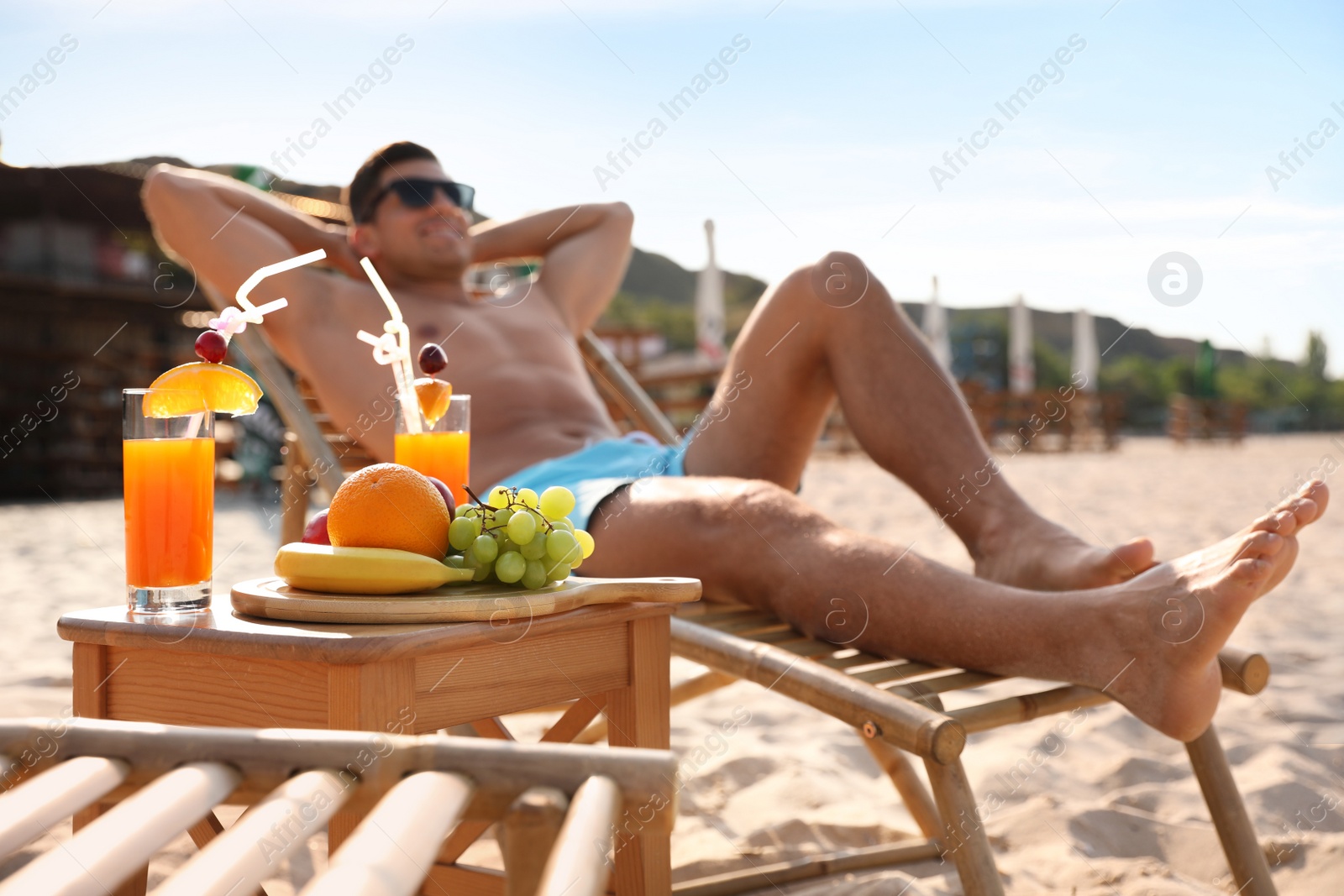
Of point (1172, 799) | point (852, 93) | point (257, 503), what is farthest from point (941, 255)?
point (257, 503)

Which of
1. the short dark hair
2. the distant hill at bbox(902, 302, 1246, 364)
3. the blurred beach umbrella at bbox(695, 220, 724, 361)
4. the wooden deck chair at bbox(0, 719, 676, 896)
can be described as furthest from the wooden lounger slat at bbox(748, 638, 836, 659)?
the distant hill at bbox(902, 302, 1246, 364)

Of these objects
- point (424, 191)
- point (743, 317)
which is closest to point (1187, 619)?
point (424, 191)

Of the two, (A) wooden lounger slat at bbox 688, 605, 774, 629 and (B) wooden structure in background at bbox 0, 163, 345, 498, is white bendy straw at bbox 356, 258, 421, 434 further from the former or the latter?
(B) wooden structure in background at bbox 0, 163, 345, 498

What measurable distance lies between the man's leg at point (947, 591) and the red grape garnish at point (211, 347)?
0.79 metres

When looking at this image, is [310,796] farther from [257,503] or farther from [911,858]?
[257,503]

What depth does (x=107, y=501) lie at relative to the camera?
978 centimetres

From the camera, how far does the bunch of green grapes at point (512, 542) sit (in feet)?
3.74

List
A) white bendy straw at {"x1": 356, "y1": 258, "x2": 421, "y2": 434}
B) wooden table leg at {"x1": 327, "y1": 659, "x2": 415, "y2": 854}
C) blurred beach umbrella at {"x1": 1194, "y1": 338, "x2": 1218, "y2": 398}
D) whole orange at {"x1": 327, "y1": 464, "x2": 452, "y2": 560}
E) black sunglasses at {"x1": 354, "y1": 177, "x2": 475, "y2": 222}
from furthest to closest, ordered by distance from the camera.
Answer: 1. blurred beach umbrella at {"x1": 1194, "y1": 338, "x2": 1218, "y2": 398}
2. black sunglasses at {"x1": 354, "y1": 177, "x2": 475, "y2": 222}
3. white bendy straw at {"x1": 356, "y1": 258, "x2": 421, "y2": 434}
4. whole orange at {"x1": 327, "y1": 464, "x2": 452, "y2": 560}
5. wooden table leg at {"x1": 327, "y1": 659, "x2": 415, "y2": 854}

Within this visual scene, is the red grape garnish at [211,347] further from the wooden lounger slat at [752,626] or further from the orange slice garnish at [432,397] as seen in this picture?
the wooden lounger slat at [752,626]

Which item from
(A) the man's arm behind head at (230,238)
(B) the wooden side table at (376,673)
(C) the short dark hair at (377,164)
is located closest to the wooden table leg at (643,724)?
(B) the wooden side table at (376,673)

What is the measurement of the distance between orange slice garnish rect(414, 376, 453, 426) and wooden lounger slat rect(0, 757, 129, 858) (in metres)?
0.81

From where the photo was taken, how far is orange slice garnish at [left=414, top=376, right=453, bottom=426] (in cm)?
147

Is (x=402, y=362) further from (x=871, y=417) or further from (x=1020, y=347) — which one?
(x=1020, y=347)

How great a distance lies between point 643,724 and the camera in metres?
1.18
